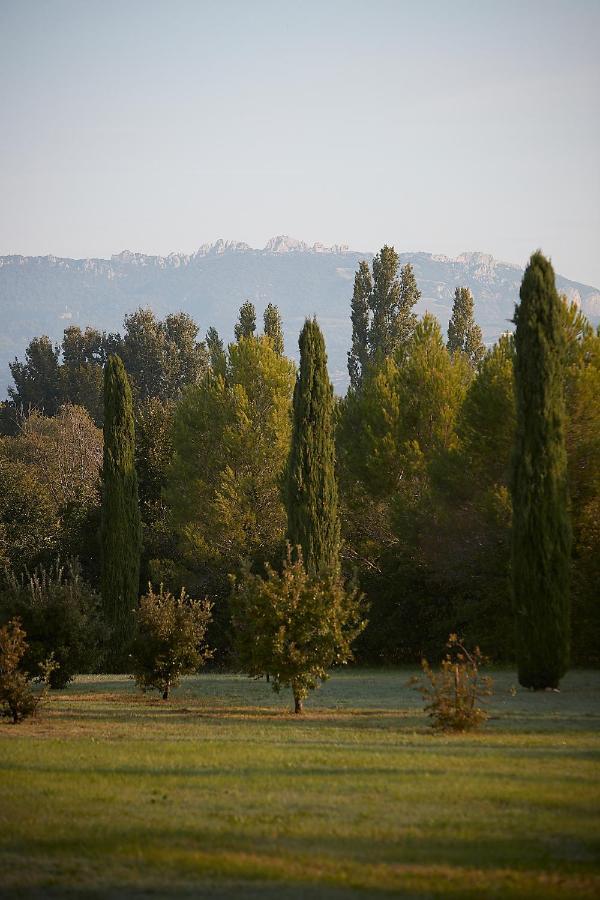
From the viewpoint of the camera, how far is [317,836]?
7871 millimetres

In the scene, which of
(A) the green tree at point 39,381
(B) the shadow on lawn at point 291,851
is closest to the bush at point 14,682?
(B) the shadow on lawn at point 291,851

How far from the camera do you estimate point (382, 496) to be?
3306 centimetres

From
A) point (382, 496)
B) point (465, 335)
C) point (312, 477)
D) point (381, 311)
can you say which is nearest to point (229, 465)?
point (382, 496)

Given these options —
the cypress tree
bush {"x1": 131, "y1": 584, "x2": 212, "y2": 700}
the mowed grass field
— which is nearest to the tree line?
bush {"x1": 131, "y1": 584, "x2": 212, "y2": 700}

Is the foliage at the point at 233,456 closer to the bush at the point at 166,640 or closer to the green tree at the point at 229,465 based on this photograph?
the green tree at the point at 229,465

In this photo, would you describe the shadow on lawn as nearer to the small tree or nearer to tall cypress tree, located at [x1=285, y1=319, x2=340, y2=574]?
the small tree

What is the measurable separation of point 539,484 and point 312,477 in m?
6.82

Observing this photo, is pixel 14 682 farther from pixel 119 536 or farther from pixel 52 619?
pixel 119 536

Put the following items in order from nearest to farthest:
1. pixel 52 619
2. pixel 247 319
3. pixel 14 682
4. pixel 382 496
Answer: pixel 14 682 < pixel 52 619 < pixel 382 496 < pixel 247 319

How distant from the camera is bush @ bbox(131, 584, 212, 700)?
19688mm

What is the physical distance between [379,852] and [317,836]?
0.64 m

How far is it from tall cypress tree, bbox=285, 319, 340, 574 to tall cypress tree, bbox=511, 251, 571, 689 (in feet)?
20.5

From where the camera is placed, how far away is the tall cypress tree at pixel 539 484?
2108cm

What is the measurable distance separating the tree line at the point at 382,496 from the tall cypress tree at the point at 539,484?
0.10 ft
